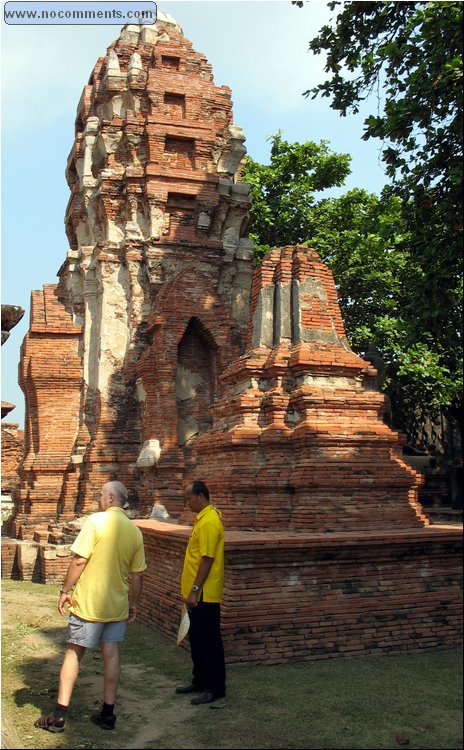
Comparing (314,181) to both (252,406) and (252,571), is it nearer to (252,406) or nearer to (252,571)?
(252,406)

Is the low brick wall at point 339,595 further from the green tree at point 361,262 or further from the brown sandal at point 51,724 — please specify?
the green tree at point 361,262

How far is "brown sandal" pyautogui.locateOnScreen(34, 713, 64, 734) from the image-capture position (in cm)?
497

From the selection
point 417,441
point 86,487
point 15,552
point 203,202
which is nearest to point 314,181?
point 203,202

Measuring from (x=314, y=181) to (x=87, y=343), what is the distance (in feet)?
26.2

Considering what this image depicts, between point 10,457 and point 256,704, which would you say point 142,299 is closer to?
point 10,457

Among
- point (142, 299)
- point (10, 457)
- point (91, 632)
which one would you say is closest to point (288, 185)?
point (142, 299)

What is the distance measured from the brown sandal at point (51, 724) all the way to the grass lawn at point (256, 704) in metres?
0.06

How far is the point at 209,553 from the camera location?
577cm

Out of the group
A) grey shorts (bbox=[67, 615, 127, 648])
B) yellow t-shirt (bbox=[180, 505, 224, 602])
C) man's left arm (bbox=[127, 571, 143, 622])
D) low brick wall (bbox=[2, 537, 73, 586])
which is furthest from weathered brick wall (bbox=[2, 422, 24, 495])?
grey shorts (bbox=[67, 615, 127, 648])

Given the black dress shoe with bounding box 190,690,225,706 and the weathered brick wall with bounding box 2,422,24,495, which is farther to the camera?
the weathered brick wall with bounding box 2,422,24,495

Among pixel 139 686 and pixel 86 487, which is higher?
pixel 86 487

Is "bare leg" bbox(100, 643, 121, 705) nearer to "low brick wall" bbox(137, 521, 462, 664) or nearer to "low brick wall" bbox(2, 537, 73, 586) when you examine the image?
"low brick wall" bbox(137, 521, 462, 664)

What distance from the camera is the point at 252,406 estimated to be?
926 centimetres

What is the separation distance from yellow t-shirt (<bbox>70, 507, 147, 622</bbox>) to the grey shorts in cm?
4
